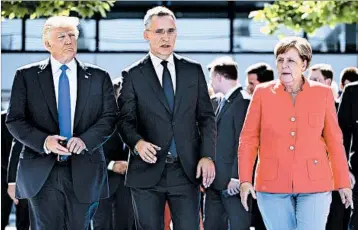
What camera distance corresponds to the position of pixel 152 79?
8328 mm

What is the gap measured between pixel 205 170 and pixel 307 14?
25.8ft

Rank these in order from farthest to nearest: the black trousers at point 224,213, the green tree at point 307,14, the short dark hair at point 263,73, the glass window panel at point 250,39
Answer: the glass window panel at point 250,39, the green tree at point 307,14, the short dark hair at point 263,73, the black trousers at point 224,213

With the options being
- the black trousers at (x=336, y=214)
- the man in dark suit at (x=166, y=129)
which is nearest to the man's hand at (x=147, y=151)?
the man in dark suit at (x=166, y=129)

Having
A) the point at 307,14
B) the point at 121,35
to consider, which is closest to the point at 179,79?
the point at 307,14

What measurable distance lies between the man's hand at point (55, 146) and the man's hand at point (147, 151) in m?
0.52

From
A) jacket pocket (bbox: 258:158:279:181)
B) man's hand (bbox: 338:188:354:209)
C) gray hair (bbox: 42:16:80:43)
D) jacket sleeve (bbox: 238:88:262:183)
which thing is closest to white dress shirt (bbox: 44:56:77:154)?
gray hair (bbox: 42:16:80:43)

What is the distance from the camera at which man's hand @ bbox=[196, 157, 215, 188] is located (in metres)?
8.18

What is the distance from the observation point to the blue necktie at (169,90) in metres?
8.25

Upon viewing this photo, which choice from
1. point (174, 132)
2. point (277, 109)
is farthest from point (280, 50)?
point (174, 132)

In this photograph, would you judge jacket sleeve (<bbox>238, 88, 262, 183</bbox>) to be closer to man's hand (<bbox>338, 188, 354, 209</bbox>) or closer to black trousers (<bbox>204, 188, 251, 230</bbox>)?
man's hand (<bbox>338, 188, 354, 209</bbox>)

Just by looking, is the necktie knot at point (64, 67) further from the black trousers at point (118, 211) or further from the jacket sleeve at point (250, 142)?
the black trousers at point (118, 211)

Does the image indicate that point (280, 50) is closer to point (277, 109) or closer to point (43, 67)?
point (277, 109)

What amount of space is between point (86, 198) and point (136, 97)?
2.78 ft

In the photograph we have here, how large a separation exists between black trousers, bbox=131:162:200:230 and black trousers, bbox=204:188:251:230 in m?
3.12
